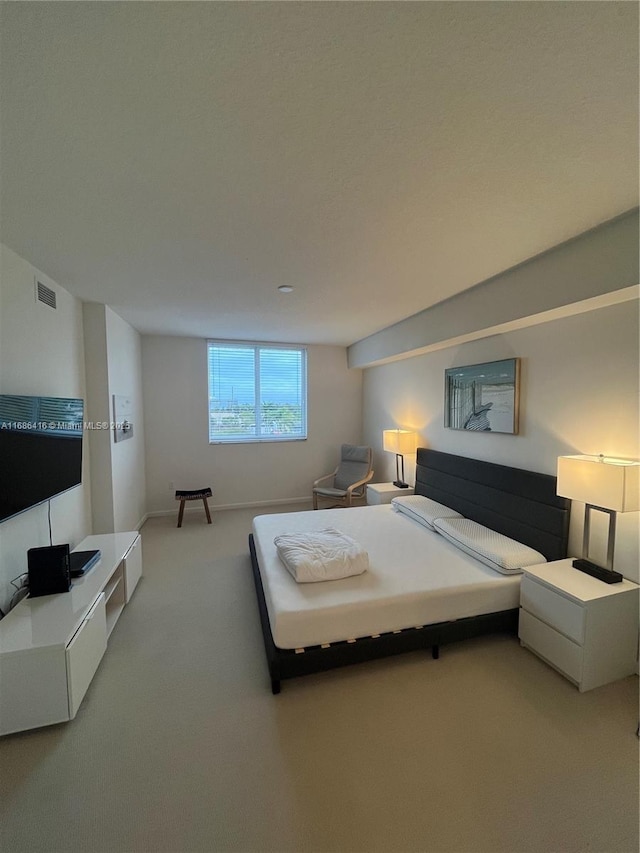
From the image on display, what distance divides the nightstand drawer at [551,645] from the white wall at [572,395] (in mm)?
607

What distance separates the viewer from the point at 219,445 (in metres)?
5.11

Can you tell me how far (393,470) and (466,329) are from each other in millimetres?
2506

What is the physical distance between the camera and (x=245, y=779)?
1.43 meters

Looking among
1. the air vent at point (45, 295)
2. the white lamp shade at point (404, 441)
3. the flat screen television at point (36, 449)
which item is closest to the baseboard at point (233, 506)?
the white lamp shade at point (404, 441)

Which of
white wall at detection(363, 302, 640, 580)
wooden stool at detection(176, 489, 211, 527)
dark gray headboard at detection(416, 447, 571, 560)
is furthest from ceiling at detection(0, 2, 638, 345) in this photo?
wooden stool at detection(176, 489, 211, 527)

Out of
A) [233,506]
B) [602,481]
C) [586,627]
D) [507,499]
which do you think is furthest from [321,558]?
[233,506]

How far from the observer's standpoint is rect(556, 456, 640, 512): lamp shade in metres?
1.83

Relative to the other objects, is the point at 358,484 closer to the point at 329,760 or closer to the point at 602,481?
the point at 602,481

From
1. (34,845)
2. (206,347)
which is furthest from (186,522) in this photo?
(34,845)

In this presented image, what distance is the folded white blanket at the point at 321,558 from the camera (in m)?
2.19

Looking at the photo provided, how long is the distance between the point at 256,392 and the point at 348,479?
199 cm

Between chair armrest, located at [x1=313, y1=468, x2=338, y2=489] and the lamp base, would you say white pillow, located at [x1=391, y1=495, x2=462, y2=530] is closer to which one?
the lamp base

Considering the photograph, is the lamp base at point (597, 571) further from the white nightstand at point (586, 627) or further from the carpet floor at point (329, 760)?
the carpet floor at point (329, 760)

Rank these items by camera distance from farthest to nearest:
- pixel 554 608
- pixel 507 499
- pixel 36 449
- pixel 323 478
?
pixel 323 478 < pixel 507 499 < pixel 36 449 < pixel 554 608
